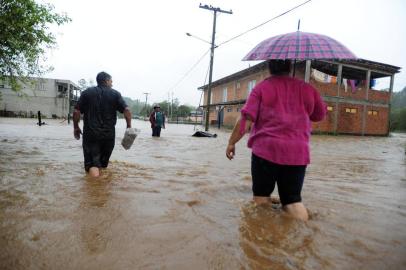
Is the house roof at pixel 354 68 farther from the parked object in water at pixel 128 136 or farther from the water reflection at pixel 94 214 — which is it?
the water reflection at pixel 94 214

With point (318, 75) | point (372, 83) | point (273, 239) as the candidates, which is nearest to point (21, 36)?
point (273, 239)

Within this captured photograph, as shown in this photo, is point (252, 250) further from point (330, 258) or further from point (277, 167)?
point (277, 167)

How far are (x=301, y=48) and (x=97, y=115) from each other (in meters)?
3.03

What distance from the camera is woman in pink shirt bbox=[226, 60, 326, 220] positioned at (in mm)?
2695

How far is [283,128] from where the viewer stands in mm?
2699

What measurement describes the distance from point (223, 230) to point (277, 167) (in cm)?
69

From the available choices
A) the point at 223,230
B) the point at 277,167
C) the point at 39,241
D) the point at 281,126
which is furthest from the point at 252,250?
the point at 39,241

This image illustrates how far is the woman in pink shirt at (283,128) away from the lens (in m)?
2.70

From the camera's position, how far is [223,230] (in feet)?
8.70

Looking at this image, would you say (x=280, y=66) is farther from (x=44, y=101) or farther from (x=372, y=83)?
(x=44, y=101)

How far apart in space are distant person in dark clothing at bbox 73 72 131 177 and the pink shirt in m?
2.57

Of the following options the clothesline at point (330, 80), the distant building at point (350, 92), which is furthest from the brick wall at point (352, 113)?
the clothesline at point (330, 80)

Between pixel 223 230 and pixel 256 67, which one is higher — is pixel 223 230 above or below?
below

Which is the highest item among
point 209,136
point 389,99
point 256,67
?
point 256,67
